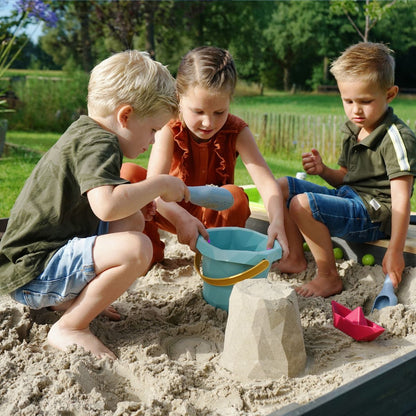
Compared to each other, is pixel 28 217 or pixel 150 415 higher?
pixel 28 217

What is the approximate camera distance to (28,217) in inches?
68.1

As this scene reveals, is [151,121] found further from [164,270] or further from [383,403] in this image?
[383,403]

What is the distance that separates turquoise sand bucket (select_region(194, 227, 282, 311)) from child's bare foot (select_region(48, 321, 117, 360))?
0.49 metres

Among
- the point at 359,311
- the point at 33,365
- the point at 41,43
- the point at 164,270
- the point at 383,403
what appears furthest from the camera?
the point at 41,43

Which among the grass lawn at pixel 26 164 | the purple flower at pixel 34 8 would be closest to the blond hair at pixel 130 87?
the grass lawn at pixel 26 164

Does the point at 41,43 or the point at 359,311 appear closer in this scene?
the point at 359,311

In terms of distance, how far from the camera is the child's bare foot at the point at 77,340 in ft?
5.40

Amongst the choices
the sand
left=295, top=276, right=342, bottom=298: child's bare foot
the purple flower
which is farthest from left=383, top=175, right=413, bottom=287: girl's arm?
the purple flower

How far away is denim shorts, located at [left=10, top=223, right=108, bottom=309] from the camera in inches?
66.2

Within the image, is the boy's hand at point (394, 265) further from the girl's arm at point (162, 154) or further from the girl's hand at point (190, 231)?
the girl's arm at point (162, 154)

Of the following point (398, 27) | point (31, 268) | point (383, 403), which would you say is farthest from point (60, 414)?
point (398, 27)

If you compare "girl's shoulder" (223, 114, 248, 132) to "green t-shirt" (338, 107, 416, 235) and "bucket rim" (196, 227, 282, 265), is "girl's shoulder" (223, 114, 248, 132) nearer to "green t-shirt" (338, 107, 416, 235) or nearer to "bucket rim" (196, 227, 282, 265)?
"green t-shirt" (338, 107, 416, 235)

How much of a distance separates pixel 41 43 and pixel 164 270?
18.5 meters

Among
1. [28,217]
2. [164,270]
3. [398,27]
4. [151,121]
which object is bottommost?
[164,270]
